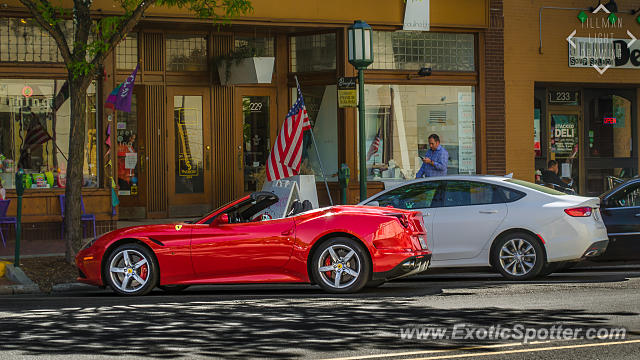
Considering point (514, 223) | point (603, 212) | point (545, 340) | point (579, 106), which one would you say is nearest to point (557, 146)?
point (579, 106)

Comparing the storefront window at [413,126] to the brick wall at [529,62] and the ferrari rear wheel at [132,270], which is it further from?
the ferrari rear wheel at [132,270]

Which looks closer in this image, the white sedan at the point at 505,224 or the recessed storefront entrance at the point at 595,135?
the white sedan at the point at 505,224

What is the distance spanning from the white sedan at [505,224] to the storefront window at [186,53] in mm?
8319

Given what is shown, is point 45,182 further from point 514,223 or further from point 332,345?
point 332,345

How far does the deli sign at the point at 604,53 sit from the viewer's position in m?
21.2

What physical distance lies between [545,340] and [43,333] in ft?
14.2

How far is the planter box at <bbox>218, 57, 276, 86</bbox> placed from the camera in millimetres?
19047

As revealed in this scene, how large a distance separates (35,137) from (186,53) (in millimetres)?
3793

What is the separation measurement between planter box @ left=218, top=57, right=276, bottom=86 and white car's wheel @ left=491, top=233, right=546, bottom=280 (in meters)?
8.27

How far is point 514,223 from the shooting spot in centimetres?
1214

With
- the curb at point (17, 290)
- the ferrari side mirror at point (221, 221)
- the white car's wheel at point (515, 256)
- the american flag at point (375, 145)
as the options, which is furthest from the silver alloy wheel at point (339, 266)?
the american flag at point (375, 145)

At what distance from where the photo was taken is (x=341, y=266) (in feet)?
35.2

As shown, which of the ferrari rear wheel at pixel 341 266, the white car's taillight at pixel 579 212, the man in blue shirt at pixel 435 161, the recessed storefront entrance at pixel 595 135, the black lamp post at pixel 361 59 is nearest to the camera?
the ferrari rear wheel at pixel 341 266

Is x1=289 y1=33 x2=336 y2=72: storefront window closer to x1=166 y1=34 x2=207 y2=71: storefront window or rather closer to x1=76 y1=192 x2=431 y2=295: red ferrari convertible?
x1=166 y1=34 x2=207 y2=71: storefront window
